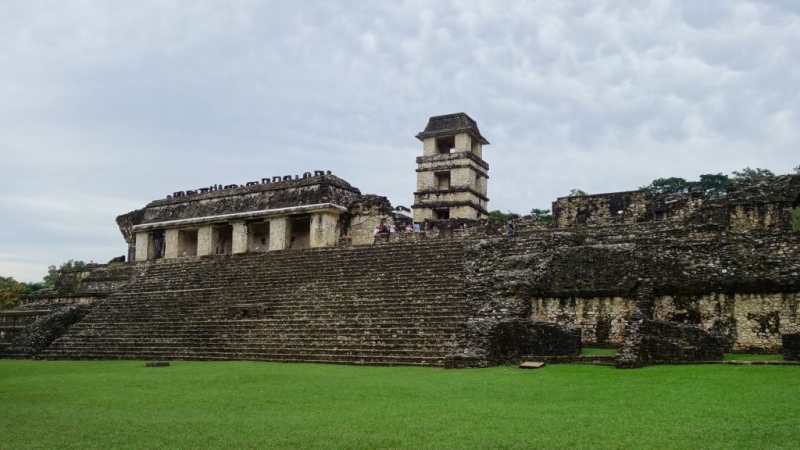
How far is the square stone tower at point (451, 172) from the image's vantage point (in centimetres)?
2783

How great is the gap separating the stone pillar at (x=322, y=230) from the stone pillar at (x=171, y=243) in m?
6.19

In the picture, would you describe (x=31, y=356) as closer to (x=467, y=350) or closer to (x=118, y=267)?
(x=118, y=267)

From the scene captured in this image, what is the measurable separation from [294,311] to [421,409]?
9.15 meters

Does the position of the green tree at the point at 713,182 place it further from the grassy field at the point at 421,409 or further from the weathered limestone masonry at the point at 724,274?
the grassy field at the point at 421,409

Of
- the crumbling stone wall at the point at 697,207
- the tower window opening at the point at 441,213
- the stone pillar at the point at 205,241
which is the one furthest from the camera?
the tower window opening at the point at 441,213

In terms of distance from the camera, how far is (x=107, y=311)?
62.0ft

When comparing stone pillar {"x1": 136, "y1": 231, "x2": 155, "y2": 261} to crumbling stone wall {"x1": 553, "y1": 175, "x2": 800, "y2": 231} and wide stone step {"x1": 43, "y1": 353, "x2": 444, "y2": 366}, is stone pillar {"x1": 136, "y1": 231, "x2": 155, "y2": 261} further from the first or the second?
crumbling stone wall {"x1": 553, "y1": 175, "x2": 800, "y2": 231}

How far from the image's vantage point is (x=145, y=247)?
26.3 meters

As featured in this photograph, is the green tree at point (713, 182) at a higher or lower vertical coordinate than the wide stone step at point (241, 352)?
higher

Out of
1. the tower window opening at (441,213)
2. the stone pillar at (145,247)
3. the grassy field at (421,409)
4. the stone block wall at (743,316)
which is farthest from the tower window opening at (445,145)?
the grassy field at (421,409)

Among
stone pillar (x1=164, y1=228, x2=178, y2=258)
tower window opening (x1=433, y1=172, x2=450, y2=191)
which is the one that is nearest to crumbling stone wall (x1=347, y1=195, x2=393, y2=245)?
tower window opening (x1=433, y1=172, x2=450, y2=191)

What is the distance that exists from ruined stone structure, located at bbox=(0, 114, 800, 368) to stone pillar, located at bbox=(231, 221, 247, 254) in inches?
4.9

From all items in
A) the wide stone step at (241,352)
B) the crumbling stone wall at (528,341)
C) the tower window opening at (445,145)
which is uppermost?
the tower window opening at (445,145)

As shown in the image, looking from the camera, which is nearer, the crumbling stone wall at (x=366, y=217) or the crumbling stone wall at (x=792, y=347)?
the crumbling stone wall at (x=792, y=347)
